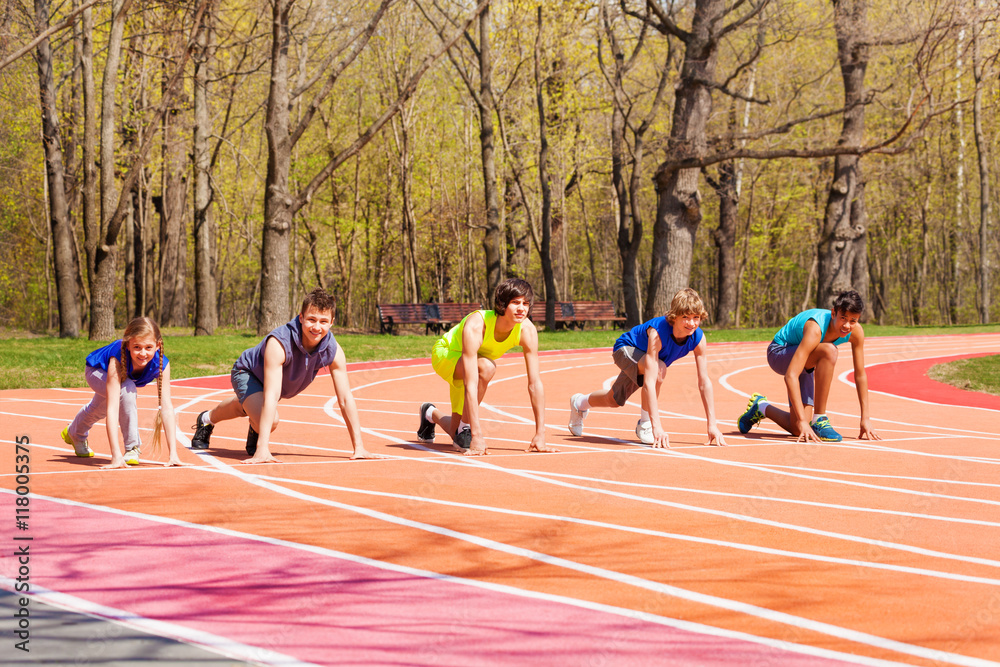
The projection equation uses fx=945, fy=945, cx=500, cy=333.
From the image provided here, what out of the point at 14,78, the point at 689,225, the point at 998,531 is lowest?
the point at 998,531

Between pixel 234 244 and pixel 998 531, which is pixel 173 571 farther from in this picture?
pixel 234 244

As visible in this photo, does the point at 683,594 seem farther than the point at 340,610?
Yes

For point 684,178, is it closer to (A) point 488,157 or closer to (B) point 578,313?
(A) point 488,157

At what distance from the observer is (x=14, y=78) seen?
26.9 meters

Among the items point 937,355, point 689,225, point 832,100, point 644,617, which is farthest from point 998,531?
point 832,100

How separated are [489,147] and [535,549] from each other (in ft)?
82.6

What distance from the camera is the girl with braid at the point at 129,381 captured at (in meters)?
6.44

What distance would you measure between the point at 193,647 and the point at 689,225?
71.7 ft

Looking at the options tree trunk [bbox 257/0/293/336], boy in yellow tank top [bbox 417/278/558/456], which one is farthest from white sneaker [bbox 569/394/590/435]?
tree trunk [bbox 257/0/293/336]

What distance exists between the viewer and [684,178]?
77.4 ft

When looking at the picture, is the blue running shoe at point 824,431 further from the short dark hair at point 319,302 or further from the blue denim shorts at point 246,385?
the blue denim shorts at point 246,385

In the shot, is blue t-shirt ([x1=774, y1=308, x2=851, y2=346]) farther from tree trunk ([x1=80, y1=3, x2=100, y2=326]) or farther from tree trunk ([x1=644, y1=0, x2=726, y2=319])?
tree trunk ([x1=80, y1=3, x2=100, y2=326])

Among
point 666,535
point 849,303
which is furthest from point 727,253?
point 666,535

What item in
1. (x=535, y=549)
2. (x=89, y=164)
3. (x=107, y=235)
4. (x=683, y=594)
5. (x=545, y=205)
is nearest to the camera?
(x=683, y=594)
